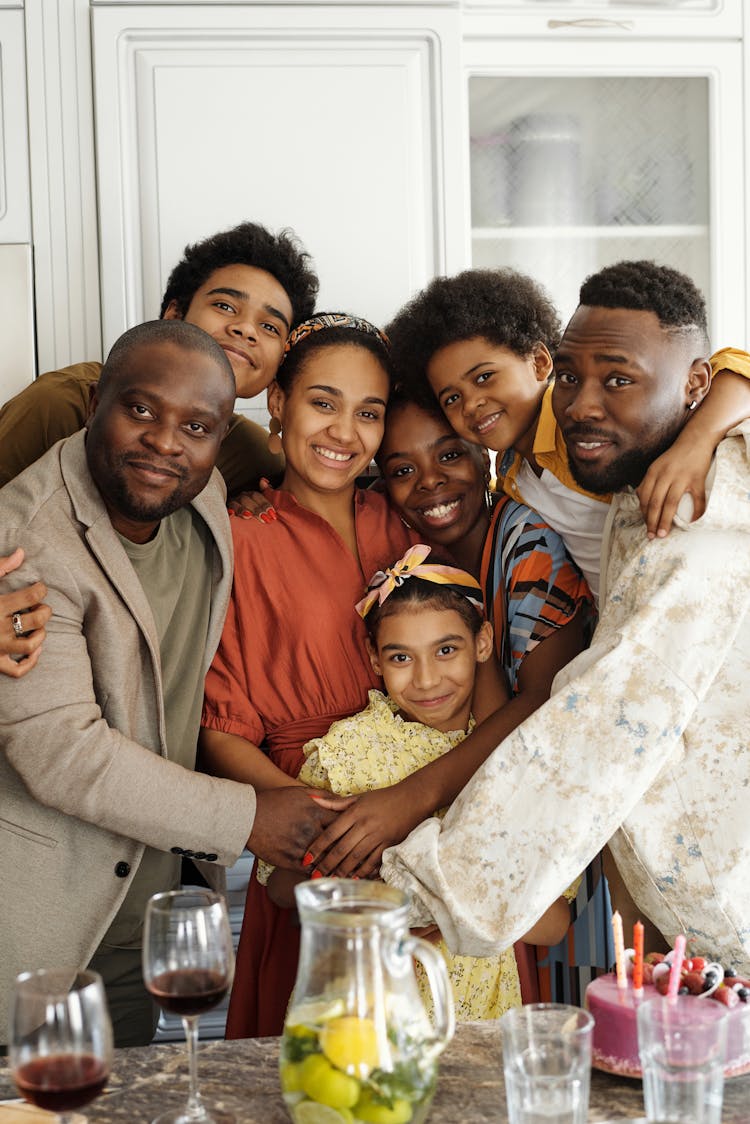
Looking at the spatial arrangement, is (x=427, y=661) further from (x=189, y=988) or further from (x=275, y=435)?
(x=189, y=988)

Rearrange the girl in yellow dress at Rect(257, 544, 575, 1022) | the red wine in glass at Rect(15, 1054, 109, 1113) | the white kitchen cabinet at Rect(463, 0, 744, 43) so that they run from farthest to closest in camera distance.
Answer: the white kitchen cabinet at Rect(463, 0, 744, 43)
the girl in yellow dress at Rect(257, 544, 575, 1022)
the red wine in glass at Rect(15, 1054, 109, 1113)

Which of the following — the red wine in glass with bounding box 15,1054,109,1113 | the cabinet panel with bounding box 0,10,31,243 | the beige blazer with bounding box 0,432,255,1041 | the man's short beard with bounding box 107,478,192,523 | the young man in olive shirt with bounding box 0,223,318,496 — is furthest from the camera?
the cabinet panel with bounding box 0,10,31,243

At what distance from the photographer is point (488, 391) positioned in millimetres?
1875

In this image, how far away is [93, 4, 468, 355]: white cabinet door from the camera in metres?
2.51

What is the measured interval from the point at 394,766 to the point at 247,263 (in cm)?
101

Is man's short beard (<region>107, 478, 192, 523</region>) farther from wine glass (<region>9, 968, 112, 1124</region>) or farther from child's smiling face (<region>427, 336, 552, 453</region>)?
wine glass (<region>9, 968, 112, 1124</region>)

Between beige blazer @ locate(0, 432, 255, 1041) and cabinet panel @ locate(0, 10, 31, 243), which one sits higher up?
cabinet panel @ locate(0, 10, 31, 243)

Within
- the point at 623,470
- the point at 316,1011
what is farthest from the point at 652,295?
the point at 316,1011

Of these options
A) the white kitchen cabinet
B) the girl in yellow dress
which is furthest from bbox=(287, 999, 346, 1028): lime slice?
the white kitchen cabinet

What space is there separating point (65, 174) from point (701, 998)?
2.15 metres

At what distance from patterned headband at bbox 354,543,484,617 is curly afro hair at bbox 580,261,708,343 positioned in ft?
1.50

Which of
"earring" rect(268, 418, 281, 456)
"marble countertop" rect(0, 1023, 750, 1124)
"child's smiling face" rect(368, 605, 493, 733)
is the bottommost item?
"marble countertop" rect(0, 1023, 750, 1124)

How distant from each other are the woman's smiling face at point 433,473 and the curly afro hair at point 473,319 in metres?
0.09

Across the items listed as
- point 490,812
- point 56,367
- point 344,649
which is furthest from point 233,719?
point 56,367
